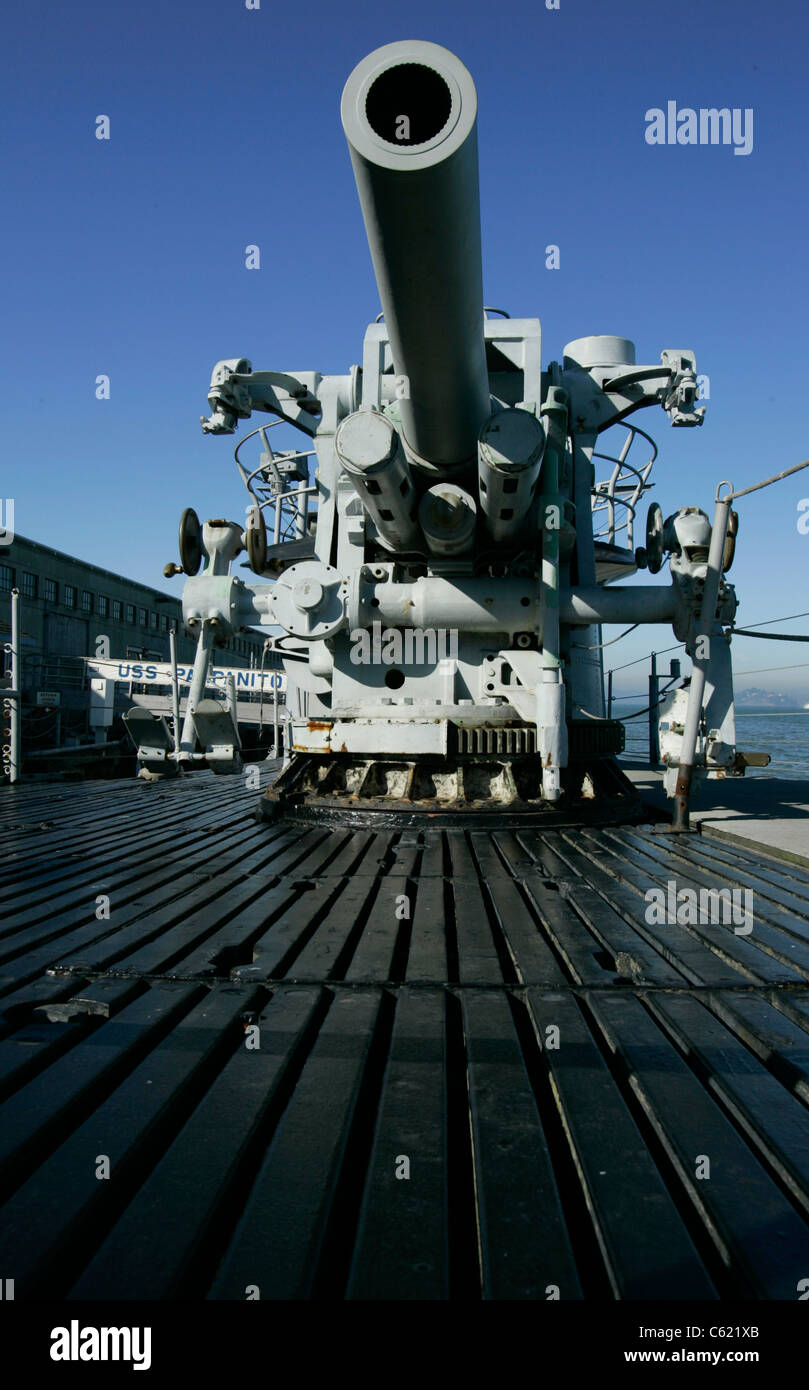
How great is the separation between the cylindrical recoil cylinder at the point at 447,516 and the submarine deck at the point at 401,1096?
266cm

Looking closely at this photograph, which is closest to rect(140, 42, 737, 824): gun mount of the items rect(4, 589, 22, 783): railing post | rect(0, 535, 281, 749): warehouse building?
rect(4, 589, 22, 783): railing post

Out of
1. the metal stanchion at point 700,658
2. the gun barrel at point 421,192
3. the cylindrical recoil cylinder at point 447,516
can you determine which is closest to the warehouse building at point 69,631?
the cylindrical recoil cylinder at point 447,516

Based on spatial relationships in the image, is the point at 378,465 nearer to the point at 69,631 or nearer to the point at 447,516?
the point at 447,516

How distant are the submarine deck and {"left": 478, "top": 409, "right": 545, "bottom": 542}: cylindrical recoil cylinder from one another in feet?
8.10

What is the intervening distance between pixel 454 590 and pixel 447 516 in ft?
2.00

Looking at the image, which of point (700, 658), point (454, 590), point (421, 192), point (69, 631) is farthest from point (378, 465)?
point (69, 631)

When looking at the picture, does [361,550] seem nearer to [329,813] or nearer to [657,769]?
[329,813]

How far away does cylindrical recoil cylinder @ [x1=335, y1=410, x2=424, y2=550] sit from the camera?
4676 mm

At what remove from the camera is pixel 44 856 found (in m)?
4.15

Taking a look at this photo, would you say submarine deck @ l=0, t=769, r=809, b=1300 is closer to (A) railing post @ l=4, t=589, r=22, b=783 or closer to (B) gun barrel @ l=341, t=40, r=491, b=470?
(B) gun barrel @ l=341, t=40, r=491, b=470

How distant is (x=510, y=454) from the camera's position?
458 cm

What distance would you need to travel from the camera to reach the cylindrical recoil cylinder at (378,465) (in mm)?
4676

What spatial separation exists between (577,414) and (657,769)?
5.52m
